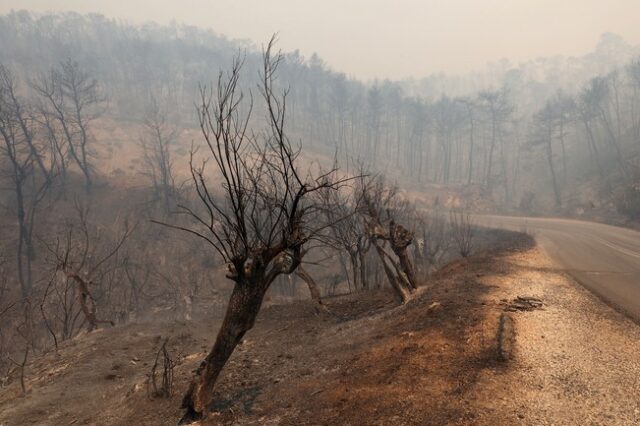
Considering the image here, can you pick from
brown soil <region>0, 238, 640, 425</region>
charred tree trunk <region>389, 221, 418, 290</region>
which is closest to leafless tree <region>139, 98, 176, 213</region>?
brown soil <region>0, 238, 640, 425</region>

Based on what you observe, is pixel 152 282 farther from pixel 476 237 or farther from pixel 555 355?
pixel 555 355

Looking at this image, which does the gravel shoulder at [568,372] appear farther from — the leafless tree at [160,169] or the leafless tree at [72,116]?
the leafless tree at [72,116]

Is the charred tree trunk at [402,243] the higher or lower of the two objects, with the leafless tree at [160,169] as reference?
lower

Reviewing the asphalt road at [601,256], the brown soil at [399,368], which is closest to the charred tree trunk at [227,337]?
the brown soil at [399,368]

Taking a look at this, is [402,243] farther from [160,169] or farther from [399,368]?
[160,169]

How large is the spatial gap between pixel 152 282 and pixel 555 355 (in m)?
27.4

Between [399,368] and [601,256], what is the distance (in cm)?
1447

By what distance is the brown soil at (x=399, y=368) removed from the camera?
532cm

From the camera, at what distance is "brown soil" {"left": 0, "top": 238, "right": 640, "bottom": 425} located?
17.5ft

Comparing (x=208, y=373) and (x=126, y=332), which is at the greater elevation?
(x=208, y=373)

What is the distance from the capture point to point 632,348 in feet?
23.0

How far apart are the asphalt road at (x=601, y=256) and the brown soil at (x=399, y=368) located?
0.80 meters

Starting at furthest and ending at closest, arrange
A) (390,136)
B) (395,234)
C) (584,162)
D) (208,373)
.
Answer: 1. (390,136)
2. (584,162)
3. (395,234)
4. (208,373)

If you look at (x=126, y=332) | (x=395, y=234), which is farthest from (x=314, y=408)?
(x=126, y=332)
